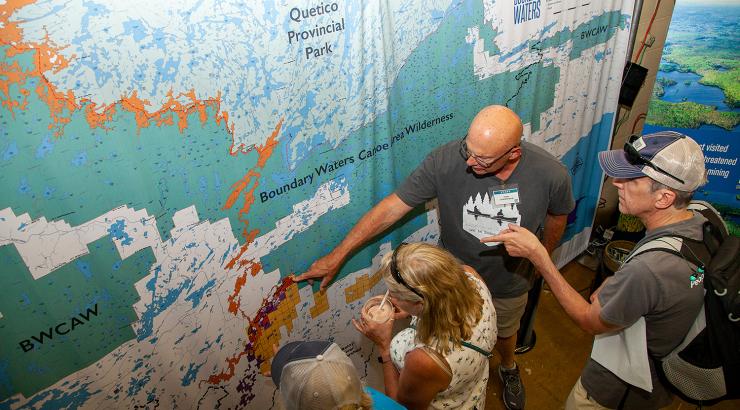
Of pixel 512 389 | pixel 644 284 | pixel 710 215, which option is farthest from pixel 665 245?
pixel 512 389

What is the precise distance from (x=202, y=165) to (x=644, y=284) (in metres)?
1.63

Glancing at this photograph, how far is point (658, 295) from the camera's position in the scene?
1.40 meters

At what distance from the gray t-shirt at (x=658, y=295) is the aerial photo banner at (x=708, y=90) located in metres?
2.05

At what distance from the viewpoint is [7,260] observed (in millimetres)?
1205

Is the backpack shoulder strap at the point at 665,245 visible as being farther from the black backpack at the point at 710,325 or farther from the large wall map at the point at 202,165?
the large wall map at the point at 202,165

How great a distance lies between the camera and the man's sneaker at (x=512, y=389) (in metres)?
2.57

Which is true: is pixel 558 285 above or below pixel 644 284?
below

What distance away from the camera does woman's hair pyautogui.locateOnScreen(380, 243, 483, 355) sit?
4.42ft

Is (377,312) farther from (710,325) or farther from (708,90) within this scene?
(708,90)

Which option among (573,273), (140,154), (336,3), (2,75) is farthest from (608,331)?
(573,273)

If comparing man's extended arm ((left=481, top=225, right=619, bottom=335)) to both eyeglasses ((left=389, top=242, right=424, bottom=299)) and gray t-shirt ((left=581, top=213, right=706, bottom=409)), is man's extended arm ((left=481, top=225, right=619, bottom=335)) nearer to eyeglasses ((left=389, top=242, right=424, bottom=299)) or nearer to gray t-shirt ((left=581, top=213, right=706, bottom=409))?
gray t-shirt ((left=581, top=213, right=706, bottom=409))

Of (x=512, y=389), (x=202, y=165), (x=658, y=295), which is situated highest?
Answer: (x=202, y=165)

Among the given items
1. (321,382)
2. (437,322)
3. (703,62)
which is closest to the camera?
(321,382)

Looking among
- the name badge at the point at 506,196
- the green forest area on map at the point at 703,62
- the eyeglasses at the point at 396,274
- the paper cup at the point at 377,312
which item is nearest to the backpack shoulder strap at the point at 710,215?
the name badge at the point at 506,196
